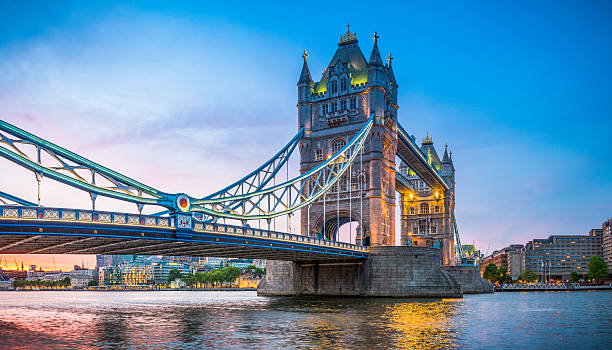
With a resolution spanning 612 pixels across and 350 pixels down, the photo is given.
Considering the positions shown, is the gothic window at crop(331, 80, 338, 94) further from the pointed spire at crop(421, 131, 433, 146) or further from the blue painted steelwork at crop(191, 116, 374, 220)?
the pointed spire at crop(421, 131, 433, 146)

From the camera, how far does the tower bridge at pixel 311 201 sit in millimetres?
32062

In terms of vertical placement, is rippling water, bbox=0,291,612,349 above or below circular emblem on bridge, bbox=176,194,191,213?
below

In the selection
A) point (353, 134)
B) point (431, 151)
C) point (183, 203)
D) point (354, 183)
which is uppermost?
point (431, 151)

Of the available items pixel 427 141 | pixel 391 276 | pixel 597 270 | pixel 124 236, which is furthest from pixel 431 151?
pixel 124 236

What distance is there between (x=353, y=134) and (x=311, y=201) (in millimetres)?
14597

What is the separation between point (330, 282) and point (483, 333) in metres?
36.2

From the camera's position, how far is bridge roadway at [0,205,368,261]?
29.8 meters

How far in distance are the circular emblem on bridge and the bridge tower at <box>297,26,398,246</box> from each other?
2895cm

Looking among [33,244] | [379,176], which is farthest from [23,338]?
[379,176]

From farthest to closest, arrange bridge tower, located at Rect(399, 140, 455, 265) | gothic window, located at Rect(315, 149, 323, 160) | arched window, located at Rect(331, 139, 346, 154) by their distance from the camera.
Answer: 1. bridge tower, located at Rect(399, 140, 455, 265)
2. gothic window, located at Rect(315, 149, 323, 160)
3. arched window, located at Rect(331, 139, 346, 154)

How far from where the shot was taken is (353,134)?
68750 millimetres

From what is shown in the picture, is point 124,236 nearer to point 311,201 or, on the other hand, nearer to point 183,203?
point 183,203

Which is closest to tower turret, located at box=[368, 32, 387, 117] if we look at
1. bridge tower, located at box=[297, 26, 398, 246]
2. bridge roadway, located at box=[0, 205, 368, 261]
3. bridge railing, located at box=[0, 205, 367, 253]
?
bridge tower, located at box=[297, 26, 398, 246]

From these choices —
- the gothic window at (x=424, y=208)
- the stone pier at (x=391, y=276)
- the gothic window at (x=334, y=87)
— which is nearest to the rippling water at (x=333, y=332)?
the stone pier at (x=391, y=276)
